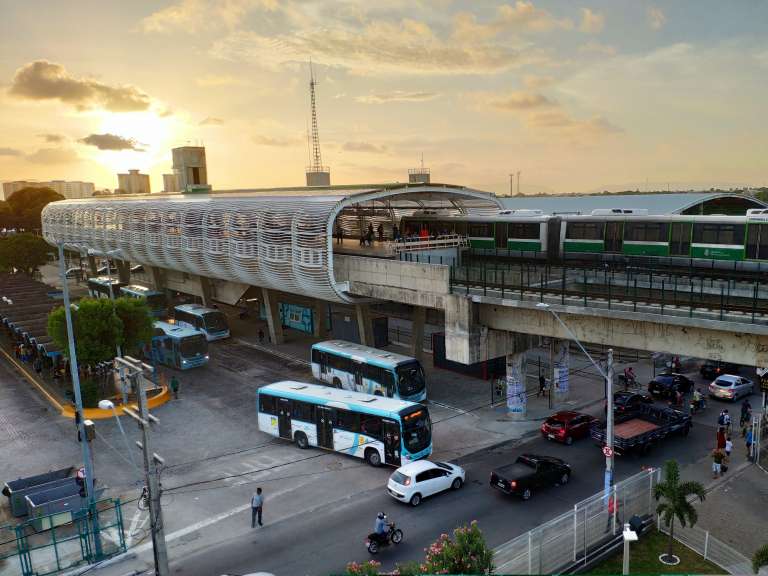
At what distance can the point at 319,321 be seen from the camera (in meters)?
49.7

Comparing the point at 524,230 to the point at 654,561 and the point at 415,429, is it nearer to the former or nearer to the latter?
the point at 415,429

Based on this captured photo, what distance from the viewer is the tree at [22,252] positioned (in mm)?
87500

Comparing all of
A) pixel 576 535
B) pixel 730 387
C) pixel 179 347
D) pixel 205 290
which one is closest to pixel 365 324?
pixel 179 347

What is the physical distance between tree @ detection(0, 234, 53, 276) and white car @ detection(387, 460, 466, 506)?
8561 cm

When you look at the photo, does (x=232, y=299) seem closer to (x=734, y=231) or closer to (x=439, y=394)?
(x=439, y=394)

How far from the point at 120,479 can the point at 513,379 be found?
1946 centimetres

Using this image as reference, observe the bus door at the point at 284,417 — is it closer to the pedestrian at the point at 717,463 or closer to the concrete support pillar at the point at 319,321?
the pedestrian at the point at 717,463

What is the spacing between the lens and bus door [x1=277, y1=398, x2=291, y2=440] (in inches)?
1109

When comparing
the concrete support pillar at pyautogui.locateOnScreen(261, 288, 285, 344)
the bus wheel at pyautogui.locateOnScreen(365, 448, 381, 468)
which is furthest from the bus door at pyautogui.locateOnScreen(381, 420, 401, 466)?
the concrete support pillar at pyautogui.locateOnScreen(261, 288, 285, 344)

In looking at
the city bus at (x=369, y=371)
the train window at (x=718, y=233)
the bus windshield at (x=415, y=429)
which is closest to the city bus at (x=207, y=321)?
the city bus at (x=369, y=371)

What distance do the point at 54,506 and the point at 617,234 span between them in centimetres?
3047

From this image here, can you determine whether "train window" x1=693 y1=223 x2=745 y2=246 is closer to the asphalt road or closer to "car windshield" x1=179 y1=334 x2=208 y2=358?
the asphalt road

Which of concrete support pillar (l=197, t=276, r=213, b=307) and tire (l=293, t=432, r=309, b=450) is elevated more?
concrete support pillar (l=197, t=276, r=213, b=307)

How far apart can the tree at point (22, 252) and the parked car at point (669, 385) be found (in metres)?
87.8
